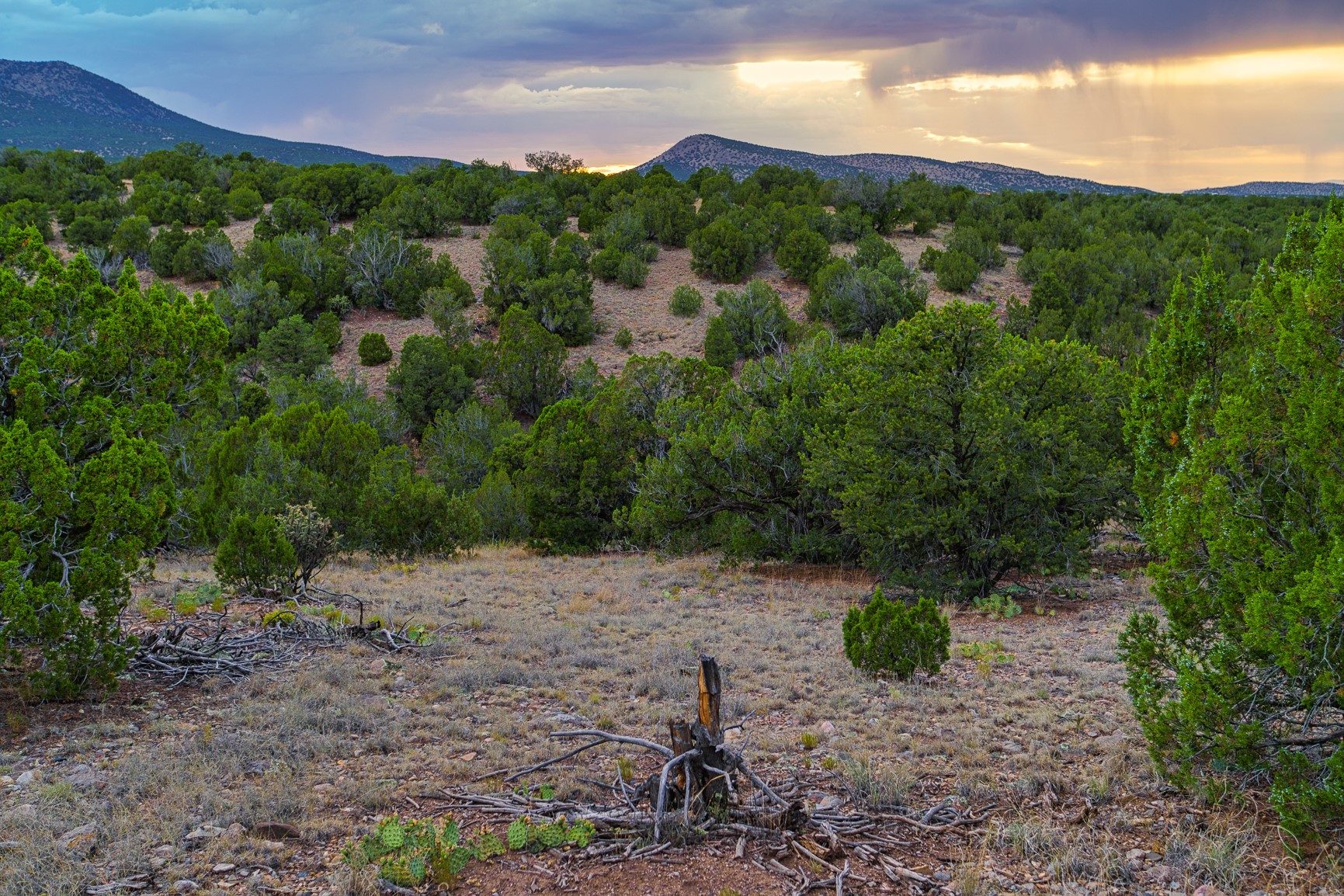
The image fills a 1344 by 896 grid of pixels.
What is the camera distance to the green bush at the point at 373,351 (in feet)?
112

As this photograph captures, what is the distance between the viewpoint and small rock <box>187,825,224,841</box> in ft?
15.7

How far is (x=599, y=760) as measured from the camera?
6.06m

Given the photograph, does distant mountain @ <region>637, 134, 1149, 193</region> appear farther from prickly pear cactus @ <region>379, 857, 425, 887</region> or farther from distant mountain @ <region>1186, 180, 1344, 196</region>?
prickly pear cactus @ <region>379, 857, 425, 887</region>

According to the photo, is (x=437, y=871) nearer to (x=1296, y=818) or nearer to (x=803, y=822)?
(x=803, y=822)

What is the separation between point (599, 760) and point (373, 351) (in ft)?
101

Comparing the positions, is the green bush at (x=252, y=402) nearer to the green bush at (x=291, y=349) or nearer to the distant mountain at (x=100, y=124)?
the green bush at (x=291, y=349)

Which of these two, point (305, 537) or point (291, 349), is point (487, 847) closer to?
point (305, 537)

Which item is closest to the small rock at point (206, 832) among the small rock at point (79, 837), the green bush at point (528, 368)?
the small rock at point (79, 837)

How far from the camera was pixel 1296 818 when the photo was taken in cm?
448

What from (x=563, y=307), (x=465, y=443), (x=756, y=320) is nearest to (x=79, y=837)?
(x=465, y=443)

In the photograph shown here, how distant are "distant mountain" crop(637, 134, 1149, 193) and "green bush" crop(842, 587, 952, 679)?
60.8 meters

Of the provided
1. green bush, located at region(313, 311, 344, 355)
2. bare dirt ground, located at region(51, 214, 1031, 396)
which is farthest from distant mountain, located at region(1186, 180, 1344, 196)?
green bush, located at region(313, 311, 344, 355)

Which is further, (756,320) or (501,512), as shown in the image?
(756,320)

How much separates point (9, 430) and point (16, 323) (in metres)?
1.09
